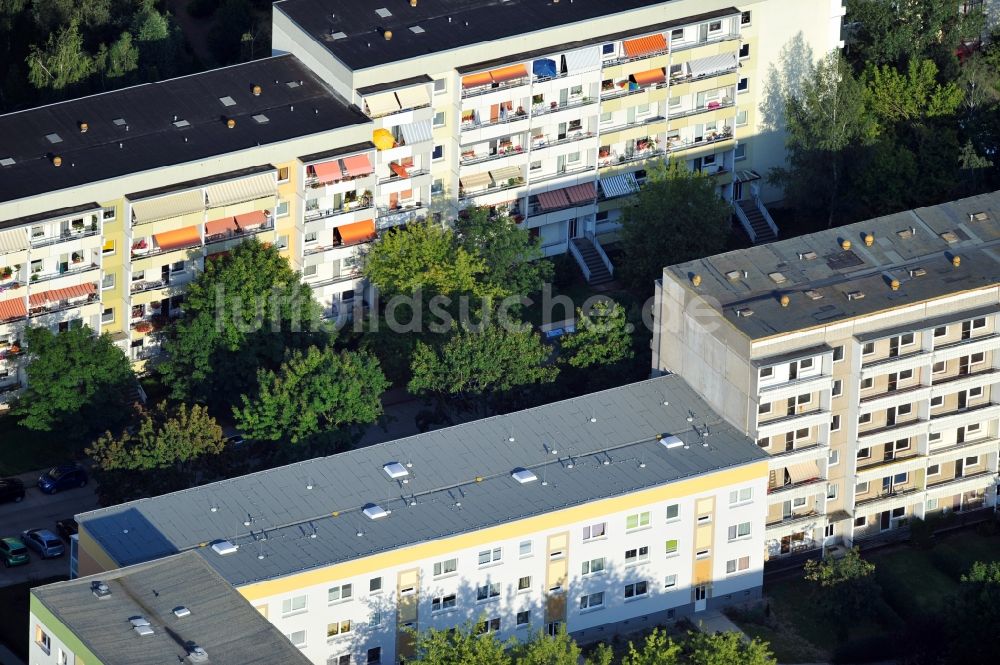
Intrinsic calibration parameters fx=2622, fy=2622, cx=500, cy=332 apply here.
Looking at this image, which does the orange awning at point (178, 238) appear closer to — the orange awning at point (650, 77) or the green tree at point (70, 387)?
the green tree at point (70, 387)

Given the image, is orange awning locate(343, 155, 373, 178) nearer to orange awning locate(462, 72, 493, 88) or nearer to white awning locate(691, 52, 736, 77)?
orange awning locate(462, 72, 493, 88)

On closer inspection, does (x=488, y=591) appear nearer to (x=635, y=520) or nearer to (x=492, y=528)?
(x=492, y=528)

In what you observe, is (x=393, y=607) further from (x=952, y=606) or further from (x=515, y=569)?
(x=952, y=606)

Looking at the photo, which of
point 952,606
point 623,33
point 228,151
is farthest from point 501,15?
point 952,606

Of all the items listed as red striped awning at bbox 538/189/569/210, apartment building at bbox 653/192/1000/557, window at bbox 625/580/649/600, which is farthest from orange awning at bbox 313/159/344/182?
window at bbox 625/580/649/600

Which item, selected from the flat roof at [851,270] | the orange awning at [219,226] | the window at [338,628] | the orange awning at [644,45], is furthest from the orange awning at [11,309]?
the orange awning at [644,45]
